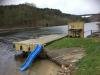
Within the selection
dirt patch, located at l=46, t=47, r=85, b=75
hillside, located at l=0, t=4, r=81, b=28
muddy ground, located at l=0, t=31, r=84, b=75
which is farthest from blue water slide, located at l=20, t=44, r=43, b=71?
hillside, located at l=0, t=4, r=81, b=28

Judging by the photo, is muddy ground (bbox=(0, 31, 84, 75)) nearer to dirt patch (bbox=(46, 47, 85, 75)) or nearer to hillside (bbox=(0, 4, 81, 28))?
dirt patch (bbox=(46, 47, 85, 75))

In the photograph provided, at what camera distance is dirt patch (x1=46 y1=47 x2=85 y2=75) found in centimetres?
1631

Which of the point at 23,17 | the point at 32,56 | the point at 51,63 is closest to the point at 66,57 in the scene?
the point at 51,63

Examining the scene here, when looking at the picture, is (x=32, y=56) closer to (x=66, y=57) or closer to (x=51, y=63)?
(x=51, y=63)

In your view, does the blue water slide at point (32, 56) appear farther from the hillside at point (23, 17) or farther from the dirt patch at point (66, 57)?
the hillside at point (23, 17)

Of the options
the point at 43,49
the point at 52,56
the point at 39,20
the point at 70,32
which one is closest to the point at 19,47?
the point at 43,49

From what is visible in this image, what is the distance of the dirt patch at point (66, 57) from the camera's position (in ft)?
53.5

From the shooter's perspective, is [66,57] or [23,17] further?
Answer: [23,17]

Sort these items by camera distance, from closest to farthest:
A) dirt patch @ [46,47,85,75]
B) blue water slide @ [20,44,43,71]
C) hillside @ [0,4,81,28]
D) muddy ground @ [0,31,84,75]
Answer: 1. dirt patch @ [46,47,85,75]
2. muddy ground @ [0,31,84,75]
3. blue water slide @ [20,44,43,71]
4. hillside @ [0,4,81,28]

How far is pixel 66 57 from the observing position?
19.4 m

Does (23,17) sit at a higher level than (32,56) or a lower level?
higher

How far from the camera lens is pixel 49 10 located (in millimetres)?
189875

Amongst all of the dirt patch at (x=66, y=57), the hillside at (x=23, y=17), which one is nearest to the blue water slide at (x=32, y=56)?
the dirt patch at (x=66, y=57)

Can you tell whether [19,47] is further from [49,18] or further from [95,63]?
[49,18]
